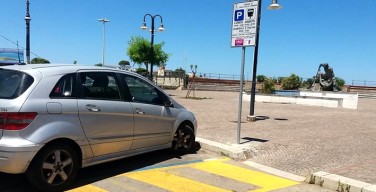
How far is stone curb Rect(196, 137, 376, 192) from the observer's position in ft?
17.7

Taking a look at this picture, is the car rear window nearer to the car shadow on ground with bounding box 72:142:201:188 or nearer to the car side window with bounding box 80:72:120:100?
the car side window with bounding box 80:72:120:100

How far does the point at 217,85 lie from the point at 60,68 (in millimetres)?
48161

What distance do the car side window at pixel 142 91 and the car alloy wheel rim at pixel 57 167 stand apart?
5.00ft

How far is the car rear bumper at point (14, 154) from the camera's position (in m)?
4.38

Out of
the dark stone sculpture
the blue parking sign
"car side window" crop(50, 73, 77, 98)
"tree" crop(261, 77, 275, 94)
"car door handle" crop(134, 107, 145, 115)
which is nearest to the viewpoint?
"car side window" crop(50, 73, 77, 98)

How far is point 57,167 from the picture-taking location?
190 inches

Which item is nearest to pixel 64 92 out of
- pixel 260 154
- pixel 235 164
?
pixel 235 164

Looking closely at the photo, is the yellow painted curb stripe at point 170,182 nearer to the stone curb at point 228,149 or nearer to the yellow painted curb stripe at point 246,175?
the yellow painted curb stripe at point 246,175

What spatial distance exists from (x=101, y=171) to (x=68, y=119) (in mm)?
1383

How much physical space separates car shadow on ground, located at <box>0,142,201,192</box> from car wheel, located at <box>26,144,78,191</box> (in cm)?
25

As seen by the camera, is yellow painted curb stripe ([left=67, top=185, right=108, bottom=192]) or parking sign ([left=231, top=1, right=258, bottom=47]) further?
parking sign ([left=231, top=1, right=258, bottom=47])

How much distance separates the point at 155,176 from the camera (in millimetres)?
5832

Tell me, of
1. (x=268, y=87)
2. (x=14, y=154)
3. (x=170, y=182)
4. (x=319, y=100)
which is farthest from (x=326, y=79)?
(x=14, y=154)

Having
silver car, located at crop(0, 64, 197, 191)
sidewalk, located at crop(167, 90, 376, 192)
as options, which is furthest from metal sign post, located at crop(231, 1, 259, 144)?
silver car, located at crop(0, 64, 197, 191)
